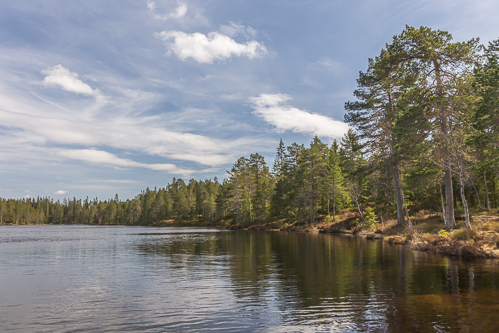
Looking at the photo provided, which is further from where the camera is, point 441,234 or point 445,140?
point 445,140

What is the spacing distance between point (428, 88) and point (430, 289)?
20999mm

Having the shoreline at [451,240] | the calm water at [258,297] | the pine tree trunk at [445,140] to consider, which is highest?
the pine tree trunk at [445,140]

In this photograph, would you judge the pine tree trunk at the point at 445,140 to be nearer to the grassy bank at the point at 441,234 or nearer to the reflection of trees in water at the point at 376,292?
the grassy bank at the point at 441,234

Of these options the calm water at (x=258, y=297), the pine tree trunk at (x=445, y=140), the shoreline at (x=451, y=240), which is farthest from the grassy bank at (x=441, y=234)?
the calm water at (x=258, y=297)

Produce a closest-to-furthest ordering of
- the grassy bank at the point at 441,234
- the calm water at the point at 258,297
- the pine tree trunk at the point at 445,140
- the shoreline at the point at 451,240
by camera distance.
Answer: the calm water at the point at 258,297, the shoreline at the point at 451,240, the grassy bank at the point at 441,234, the pine tree trunk at the point at 445,140

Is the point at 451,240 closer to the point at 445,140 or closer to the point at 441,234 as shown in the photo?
the point at 441,234

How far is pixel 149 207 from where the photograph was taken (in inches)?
6147

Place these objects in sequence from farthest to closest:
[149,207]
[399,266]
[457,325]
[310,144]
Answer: [149,207], [310,144], [399,266], [457,325]

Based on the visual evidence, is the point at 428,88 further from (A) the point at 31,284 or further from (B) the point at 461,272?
(A) the point at 31,284

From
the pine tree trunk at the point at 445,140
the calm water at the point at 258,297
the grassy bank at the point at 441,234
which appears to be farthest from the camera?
the pine tree trunk at the point at 445,140

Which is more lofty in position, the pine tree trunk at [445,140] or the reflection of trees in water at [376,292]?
the pine tree trunk at [445,140]

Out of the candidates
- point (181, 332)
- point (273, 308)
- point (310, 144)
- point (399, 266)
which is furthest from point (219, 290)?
point (310, 144)

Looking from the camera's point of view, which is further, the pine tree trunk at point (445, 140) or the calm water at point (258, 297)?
the pine tree trunk at point (445, 140)

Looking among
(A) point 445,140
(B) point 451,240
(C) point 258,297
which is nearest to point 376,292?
(C) point 258,297
